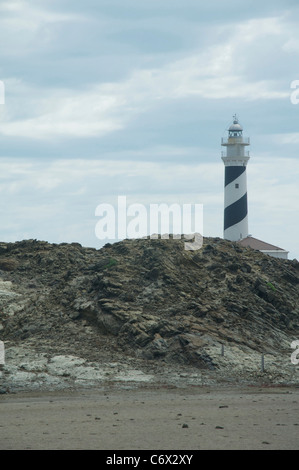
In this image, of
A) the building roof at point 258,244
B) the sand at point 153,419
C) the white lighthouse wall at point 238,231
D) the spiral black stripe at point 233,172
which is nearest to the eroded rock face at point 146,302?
the sand at point 153,419

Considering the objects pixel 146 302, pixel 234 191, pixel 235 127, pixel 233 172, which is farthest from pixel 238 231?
pixel 146 302

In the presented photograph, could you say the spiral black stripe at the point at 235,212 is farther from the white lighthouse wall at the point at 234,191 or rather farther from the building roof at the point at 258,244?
the building roof at the point at 258,244

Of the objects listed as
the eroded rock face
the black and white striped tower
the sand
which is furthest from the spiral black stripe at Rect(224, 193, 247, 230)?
the sand

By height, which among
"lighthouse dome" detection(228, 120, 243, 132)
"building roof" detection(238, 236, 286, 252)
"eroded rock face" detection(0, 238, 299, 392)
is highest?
"lighthouse dome" detection(228, 120, 243, 132)

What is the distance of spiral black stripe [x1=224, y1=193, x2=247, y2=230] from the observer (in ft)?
217

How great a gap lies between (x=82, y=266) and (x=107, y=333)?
7042mm

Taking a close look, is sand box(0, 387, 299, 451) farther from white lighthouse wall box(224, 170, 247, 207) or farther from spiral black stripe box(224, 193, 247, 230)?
white lighthouse wall box(224, 170, 247, 207)

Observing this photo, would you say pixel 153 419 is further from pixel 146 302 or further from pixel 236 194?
pixel 236 194

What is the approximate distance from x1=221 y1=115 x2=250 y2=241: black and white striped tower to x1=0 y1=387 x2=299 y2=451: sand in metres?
37.2

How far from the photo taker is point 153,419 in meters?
22.5

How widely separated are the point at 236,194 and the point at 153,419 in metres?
45.4

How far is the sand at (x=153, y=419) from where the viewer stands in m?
18.7

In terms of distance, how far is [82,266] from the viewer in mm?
39844
